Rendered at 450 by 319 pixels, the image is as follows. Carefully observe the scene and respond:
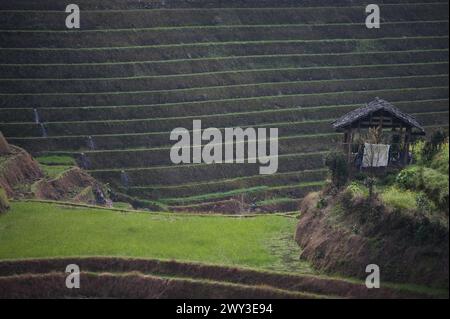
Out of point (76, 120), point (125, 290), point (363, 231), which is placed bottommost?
point (125, 290)

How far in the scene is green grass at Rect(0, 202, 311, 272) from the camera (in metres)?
38.4

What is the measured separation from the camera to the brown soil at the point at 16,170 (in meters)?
50.0

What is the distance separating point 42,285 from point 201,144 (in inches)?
1076

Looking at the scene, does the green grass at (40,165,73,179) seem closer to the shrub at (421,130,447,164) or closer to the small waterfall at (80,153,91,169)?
the small waterfall at (80,153,91,169)

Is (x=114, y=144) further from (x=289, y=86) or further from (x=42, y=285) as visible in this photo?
(x=42, y=285)

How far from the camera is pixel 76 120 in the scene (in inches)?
2478

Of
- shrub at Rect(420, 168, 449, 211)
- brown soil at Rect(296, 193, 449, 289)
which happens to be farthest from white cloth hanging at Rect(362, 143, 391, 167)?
shrub at Rect(420, 168, 449, 211)

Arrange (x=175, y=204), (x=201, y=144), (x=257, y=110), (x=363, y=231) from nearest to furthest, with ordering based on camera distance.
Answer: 1. (x=363, y=231)
2. (x=175, y=204)
3. (x=201, y=144)
4. (x=257, y=110)

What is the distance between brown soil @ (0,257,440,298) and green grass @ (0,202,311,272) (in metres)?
0.66

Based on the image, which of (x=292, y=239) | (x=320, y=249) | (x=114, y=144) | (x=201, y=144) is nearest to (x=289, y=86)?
(x=201, y=144)

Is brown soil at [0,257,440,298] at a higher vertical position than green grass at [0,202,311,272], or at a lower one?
lower

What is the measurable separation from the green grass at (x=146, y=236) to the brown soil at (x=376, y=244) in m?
1.14

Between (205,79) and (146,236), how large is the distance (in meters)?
28.6

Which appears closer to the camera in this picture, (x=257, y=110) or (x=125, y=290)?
(x=125, y=290)
